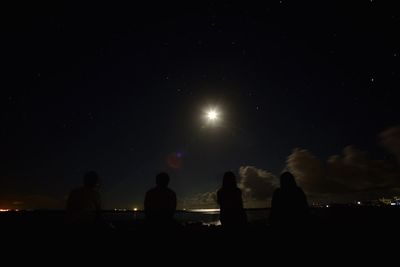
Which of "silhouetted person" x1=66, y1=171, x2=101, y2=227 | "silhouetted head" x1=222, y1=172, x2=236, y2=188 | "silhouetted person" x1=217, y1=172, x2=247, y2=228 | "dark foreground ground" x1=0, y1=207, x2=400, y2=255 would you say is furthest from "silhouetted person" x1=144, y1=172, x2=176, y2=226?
"silhouetted head" x1=222, y1=172, x2=236, y2=188

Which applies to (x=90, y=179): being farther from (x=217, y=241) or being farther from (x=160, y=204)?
(x=217, y=241)

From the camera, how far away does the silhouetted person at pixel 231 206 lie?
719 centimetres

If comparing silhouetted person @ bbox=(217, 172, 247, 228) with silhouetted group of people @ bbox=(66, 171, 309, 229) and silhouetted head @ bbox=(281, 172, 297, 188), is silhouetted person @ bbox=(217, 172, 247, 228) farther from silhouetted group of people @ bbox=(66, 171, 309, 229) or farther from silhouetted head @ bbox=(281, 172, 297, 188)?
silhouetted head @ bbox=(281, 172, 297, 188)

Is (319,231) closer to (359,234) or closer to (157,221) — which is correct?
(359,234)

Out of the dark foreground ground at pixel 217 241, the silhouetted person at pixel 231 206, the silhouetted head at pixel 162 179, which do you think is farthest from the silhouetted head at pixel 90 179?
the silhouetted person at pixel 231 206

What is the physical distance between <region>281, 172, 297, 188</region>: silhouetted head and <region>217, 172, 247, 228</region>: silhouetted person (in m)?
1.14

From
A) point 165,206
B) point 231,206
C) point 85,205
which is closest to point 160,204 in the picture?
point 165,206

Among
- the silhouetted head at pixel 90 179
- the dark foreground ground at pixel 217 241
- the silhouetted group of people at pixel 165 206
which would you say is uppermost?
the silhouetted head at pixel 90 179

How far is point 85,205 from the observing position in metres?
6.34

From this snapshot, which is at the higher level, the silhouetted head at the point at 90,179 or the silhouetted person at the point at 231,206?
the silhouetted head at the point at 90,179

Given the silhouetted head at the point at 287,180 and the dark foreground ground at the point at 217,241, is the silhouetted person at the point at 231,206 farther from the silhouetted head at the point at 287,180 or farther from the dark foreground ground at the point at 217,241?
the silhouetted head at the point at 287,180

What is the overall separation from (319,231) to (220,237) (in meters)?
2.28

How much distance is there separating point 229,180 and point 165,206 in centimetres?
181

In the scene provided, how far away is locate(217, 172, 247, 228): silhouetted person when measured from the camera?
7.19 meters
